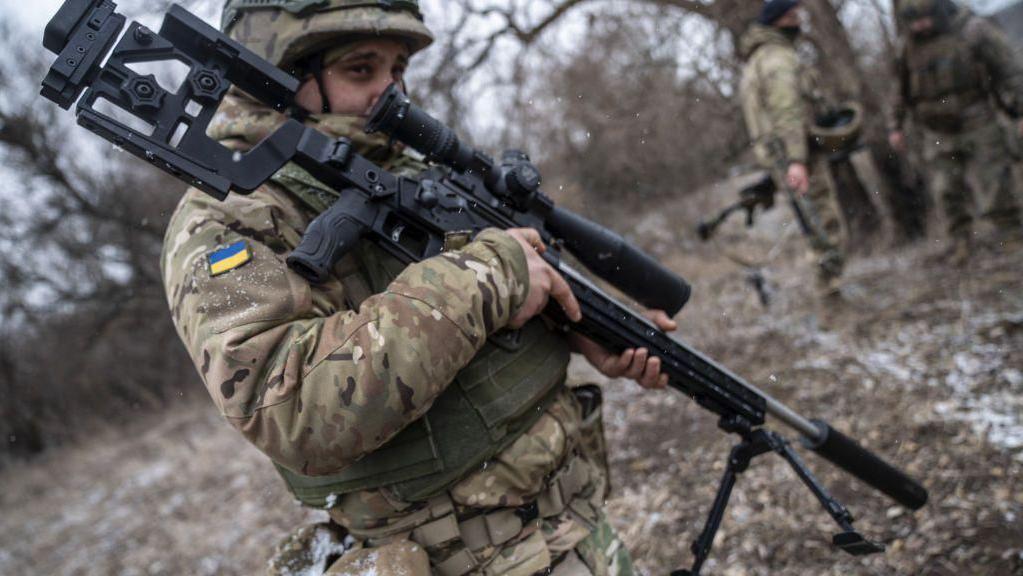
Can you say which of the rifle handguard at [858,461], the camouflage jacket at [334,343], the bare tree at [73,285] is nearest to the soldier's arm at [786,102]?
the rifle handguard at [858,461]

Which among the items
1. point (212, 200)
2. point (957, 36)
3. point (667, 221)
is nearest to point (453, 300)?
point (212, 200)

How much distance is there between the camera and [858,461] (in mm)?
2262

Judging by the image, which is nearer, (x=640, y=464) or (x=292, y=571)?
(x=292, y=571)

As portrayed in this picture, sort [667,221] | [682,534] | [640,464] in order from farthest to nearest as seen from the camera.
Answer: [667,221], [640,464], [682,534]

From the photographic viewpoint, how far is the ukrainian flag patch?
1.32 metres

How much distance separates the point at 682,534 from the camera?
337 centimetres

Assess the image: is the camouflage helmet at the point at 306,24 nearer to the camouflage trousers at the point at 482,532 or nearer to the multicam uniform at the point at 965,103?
the camouflage trousers at the point at 482,532

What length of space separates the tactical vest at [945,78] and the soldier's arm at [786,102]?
4.30ft

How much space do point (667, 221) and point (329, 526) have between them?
32.3 feet

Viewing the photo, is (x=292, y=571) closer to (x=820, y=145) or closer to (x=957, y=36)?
(x=820, y=145)

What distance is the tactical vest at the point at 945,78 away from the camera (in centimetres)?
543

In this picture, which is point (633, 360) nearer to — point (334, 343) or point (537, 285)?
point (537, 285)

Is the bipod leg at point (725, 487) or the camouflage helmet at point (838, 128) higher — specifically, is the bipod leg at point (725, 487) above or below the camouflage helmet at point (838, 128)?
below

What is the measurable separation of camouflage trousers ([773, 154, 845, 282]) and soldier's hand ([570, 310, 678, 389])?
12.1 ft
